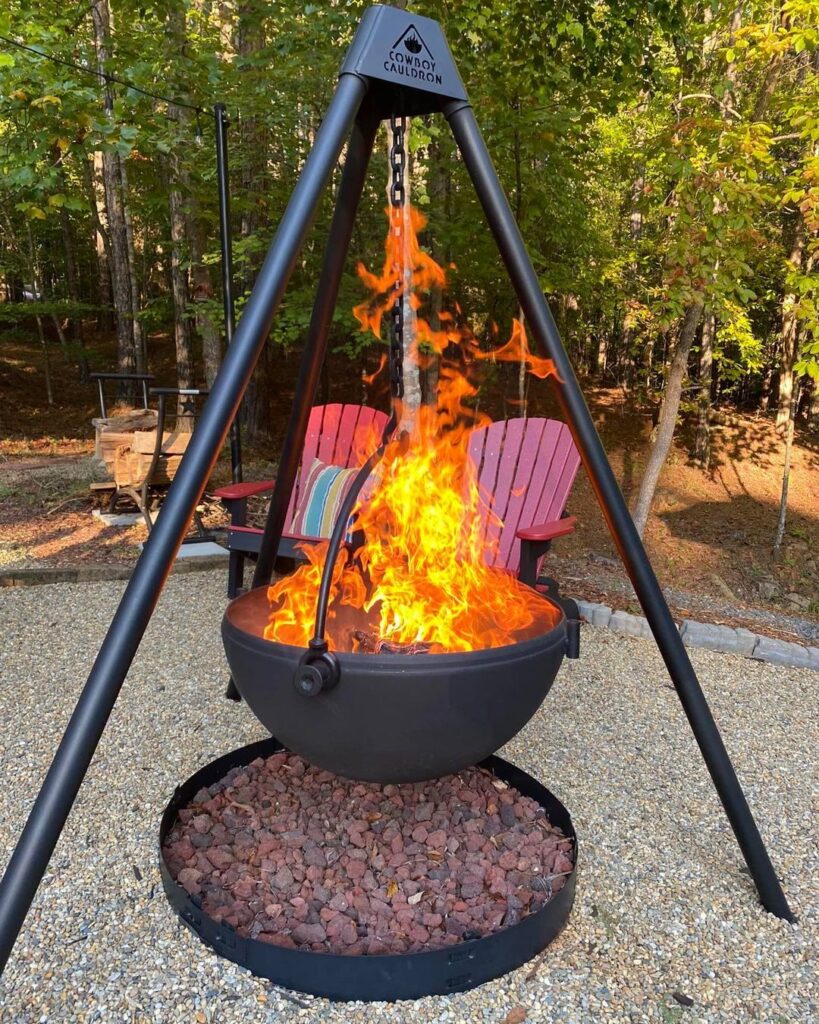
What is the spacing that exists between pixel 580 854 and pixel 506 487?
1949 millimetres

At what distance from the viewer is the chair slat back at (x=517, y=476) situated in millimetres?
3295

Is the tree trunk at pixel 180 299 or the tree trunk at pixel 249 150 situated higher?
the tree trunk at pixel 249 150

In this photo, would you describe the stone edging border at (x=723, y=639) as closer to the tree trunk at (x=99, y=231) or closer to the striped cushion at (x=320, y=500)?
the striped cushion at (x=320, y=500)

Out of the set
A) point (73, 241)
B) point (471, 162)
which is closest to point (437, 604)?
point (471, 162)

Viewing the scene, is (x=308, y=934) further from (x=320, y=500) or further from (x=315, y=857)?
(x=320, y=500)

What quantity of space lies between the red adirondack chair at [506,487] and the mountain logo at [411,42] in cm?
175

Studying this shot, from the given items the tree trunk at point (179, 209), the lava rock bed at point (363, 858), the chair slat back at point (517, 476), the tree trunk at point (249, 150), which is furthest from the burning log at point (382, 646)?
the tree trunk at point (249, 150)

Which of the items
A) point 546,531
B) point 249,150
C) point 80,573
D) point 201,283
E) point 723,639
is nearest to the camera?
point 546,531

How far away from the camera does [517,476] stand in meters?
3.50

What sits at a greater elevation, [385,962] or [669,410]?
[669,410]

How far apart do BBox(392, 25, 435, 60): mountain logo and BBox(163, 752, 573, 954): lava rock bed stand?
175cm

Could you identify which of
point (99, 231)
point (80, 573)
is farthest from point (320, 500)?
point (99, 231)

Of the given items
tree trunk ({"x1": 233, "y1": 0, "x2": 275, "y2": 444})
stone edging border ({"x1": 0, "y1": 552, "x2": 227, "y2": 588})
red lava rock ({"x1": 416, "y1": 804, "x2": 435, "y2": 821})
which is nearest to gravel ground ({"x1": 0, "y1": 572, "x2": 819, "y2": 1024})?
red lava rock ({"x1": 416, "y1": 804, "x2": 435, "y2": 821})

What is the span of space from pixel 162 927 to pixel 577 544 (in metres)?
5.58
